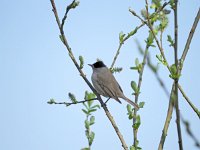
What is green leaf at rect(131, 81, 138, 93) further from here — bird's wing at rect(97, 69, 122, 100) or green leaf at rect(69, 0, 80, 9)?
bird's wing at rect(97, 69, 122, 100)

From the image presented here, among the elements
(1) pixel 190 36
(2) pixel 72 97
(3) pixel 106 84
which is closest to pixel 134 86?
(1) pixel 190 36

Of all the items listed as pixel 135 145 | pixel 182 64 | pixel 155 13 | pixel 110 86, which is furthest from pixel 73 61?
pixel 110 86

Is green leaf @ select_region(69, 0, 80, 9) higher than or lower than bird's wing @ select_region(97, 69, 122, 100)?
lower

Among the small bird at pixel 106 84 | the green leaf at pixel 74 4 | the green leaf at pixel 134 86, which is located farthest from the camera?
the small bird at pixel 106 84

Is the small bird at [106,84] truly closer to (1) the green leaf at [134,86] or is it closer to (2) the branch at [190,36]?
(1) the green leaf at [134,86]

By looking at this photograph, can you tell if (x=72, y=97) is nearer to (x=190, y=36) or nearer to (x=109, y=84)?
(x=190, y=36)

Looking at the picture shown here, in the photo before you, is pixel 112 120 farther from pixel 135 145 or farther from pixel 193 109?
pixel 193 109

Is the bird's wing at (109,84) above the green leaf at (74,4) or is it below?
above

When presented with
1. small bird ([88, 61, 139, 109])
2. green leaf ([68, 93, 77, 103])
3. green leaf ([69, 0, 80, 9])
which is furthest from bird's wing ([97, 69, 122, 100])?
green leaf ([69, 0, 80, 9])

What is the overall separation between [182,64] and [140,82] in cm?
101

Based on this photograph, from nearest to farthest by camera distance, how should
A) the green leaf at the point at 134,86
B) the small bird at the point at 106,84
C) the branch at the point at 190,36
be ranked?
1. the branch at the point at 190,36
2. the green leaf at the point at 134,86
3. the small bird at the point at 106,84

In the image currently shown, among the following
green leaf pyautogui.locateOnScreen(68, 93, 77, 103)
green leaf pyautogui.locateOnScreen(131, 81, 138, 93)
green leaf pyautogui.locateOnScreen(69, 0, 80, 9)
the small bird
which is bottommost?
green leaf pyautogui.locateOnScreen(131, 81, 138, 93)

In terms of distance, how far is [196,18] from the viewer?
332 cm

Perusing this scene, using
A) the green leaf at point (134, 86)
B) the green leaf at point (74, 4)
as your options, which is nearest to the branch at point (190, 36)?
the green leaf at point (134, 86)
